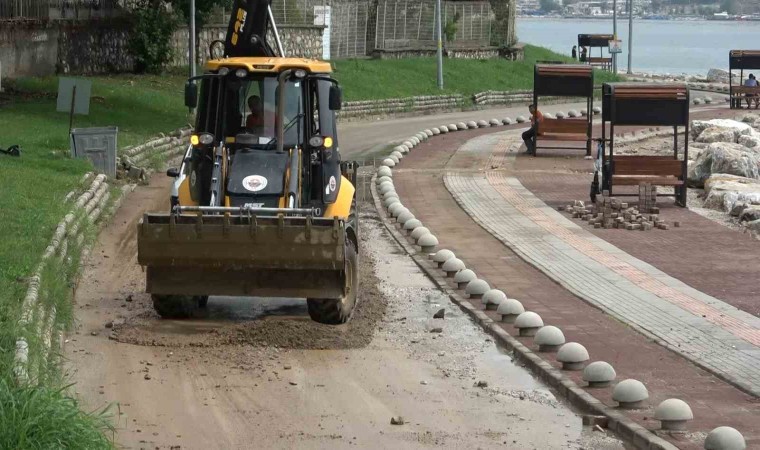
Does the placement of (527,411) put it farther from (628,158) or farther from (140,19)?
(140,19)

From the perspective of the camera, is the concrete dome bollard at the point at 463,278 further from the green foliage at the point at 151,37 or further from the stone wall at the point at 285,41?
the stone wall at the point at 285,41

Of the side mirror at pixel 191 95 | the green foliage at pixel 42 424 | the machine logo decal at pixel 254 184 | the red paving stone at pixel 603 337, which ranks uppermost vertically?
the side mirror at pixel 191 95

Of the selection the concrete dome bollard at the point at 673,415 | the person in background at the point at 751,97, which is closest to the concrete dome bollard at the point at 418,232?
the concrete dome bollard at the point at 673,415

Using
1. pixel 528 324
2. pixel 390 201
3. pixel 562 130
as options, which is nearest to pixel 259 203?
pixel 528 324

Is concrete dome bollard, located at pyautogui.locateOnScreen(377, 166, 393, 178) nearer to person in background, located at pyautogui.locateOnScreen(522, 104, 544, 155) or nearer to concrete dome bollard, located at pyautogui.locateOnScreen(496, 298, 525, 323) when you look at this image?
person in background, located at pyautogui.locateOnScreen(522, 104, 544, 155)

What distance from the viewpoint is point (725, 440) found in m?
9.90

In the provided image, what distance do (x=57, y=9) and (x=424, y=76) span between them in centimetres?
1680

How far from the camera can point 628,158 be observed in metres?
26.0

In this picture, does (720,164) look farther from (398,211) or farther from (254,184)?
(254,184)

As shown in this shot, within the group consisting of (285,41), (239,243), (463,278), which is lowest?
(463,278)

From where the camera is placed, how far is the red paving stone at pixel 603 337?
11.5 metres

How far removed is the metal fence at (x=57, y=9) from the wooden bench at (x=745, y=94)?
23143mm

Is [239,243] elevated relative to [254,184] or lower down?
lower down

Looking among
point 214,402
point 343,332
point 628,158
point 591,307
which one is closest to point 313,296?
point 343,332
